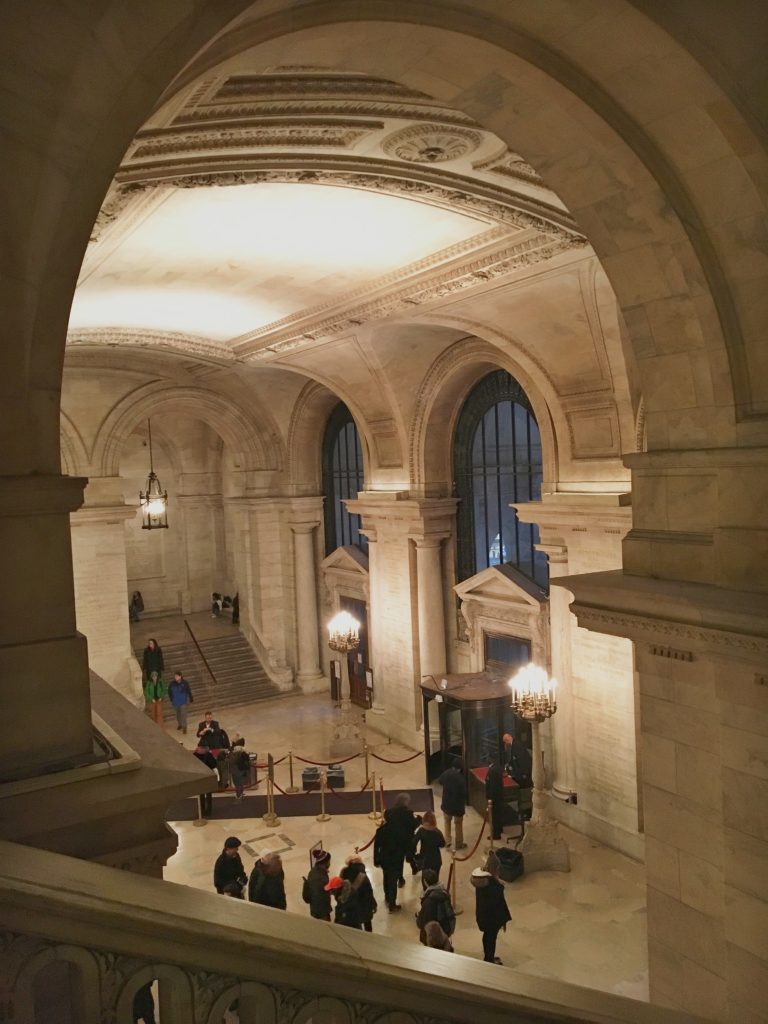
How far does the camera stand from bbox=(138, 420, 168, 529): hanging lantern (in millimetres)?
21250

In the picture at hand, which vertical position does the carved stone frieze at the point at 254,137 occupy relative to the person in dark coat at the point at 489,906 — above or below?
above

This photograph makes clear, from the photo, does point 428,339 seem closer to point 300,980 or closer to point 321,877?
point 321,877

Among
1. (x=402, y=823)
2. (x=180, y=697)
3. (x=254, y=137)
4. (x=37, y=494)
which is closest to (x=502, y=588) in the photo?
(x=402, y=823)

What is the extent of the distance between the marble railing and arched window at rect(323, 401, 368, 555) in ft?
51.1

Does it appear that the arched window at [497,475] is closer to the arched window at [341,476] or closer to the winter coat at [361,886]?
the arched window at [341,476]

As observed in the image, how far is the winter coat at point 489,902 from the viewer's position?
7641 millimetres

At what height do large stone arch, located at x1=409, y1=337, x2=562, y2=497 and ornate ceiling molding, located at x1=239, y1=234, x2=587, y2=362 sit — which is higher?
ornate ceiling molding, located at x1=239, y1=234, x2=587, y2=362

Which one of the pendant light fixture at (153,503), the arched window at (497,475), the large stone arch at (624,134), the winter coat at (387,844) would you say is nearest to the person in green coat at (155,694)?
the pendant light fixture at (153,503)

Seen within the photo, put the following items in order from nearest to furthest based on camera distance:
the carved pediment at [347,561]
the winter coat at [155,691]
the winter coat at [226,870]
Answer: the winter coat at [226,870] → the winter coat at [155,691] → the carved pediment at [347,561]

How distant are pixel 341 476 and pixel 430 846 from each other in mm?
11447

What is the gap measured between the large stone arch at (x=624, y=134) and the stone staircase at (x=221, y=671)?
15.6 meters

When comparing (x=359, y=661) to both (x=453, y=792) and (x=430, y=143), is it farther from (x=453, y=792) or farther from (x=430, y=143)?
(x=430, y=143)

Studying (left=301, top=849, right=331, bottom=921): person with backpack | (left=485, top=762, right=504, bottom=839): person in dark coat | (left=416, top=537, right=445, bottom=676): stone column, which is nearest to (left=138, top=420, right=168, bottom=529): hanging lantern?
(left=416, top=537, right=445, bottom=676): stone column

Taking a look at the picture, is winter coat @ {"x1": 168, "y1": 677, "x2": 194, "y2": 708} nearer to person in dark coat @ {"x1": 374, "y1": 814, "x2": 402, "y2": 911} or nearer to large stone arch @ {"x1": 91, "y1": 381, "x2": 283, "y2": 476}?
large stone arch @ {"x1": 91, "y1": 381, "x2": 283, "y2": 476}
